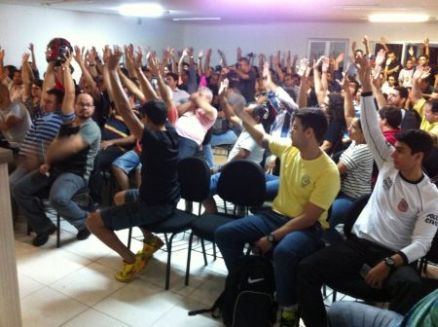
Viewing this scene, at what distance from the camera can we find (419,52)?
9047 mm

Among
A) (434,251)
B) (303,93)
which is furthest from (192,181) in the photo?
(303,93)

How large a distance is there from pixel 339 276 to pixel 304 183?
21.6 inches

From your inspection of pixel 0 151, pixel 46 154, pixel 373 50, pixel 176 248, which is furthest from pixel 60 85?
pixel 373 50

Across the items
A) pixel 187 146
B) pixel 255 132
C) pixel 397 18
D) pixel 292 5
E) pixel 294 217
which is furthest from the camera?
pixel 397 18

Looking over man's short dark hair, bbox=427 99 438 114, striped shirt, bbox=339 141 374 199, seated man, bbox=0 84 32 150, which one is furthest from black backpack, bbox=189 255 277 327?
seated man, bbox=0 84 32 150

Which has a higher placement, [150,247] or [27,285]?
[150,247]

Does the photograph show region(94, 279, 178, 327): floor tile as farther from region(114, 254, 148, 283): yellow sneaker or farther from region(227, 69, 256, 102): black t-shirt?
region(227, 69, 256, 102): black t-shirt

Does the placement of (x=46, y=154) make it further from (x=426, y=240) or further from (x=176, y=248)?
(x=426, y=240)

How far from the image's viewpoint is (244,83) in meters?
7.30

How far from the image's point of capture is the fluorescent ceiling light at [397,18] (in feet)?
24.7

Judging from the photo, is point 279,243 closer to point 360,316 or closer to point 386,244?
point 386,244

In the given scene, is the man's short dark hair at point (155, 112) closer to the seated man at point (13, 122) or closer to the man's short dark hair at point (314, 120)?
the man's short dark hair at point (314, 120)

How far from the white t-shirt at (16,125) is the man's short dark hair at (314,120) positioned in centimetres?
274

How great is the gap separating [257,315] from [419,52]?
877cm
